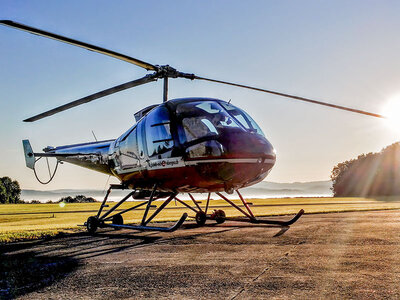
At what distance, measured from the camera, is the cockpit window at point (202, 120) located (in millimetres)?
9125

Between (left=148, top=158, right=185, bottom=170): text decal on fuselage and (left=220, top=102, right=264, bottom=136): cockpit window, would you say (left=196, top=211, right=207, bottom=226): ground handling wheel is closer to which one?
(left=148, top=158, right=185, bottom=170): text decal on fuselage

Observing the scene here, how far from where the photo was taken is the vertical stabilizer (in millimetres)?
13992

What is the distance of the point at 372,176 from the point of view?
85.7 metres

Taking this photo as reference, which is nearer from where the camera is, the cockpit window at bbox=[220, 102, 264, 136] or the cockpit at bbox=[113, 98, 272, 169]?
the cockpit at bbox=[113, 98, 272, 169]

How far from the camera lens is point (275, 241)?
914 centimetres

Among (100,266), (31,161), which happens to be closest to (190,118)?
(100,266)

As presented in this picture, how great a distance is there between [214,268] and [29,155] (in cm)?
1064

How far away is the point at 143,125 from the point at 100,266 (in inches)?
200

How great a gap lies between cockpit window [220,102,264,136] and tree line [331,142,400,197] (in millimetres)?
77840

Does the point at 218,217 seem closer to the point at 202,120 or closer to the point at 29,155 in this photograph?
the point at 202,120

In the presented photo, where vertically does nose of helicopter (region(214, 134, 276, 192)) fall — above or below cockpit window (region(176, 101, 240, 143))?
below

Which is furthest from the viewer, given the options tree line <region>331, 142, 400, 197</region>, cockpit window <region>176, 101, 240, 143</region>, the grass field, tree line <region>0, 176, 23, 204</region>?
tree line <region>0, 176, 23, 204</region>

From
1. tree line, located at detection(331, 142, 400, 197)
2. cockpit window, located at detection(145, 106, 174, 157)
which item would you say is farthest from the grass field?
tree line, located at detection(331, 142, 400, 197)

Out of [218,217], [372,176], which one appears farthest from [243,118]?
[372,176]
